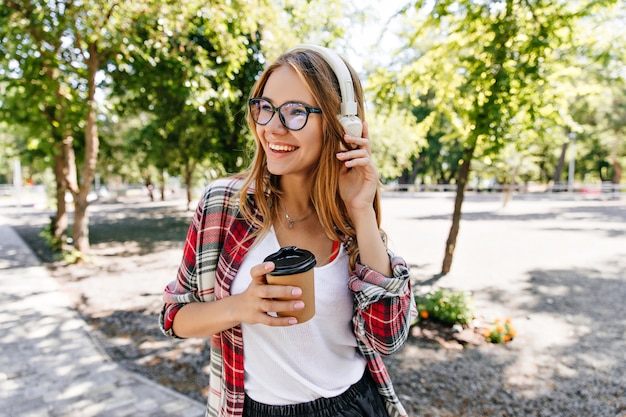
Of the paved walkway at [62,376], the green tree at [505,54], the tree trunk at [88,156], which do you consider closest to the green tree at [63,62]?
the tree trunk at [88,156]

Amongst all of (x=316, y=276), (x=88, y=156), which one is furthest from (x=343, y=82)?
(x=88, y=156)

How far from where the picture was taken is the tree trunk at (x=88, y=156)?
26.5 ft

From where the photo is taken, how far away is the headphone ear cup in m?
1.38

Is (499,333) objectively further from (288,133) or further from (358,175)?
(288,133)

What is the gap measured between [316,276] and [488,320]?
195 inches

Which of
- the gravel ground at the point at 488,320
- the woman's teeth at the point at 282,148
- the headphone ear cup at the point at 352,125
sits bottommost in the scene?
the gravel ground at the point at 488,320

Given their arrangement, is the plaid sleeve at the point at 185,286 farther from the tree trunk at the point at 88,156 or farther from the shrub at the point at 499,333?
the tree trunk at the point at 88,156

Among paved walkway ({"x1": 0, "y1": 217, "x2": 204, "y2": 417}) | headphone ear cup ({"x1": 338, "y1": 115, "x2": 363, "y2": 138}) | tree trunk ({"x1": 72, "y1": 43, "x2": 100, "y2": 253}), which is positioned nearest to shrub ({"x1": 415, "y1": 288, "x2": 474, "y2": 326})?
paved walkway ({"x1": 0, "y1": 217, "x2": 204, "y2": 417})

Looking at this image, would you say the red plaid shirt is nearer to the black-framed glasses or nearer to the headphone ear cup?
the black-framed glasses

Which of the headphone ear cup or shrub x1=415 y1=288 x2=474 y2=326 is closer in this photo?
the headphone ear cup

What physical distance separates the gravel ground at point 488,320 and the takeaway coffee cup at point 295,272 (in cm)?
300

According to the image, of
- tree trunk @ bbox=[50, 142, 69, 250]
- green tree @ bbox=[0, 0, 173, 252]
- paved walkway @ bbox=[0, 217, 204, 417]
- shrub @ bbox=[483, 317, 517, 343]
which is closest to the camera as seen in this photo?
paved walkway @ bbox=[0, 217, 204, 417]

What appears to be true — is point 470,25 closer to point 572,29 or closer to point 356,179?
point 572,29

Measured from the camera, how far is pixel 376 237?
1398 mm
